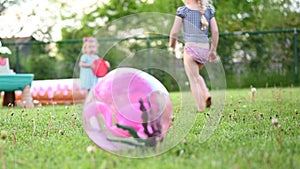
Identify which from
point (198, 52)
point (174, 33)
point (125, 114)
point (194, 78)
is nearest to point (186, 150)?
point (125, 114)

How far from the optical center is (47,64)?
536 inches

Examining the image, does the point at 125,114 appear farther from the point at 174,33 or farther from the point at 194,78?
the point at 194,78

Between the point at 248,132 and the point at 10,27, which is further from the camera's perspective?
the point at 10,27

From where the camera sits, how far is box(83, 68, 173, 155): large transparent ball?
8.71 feet

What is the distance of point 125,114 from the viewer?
8.92 feet

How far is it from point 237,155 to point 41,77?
11.8m

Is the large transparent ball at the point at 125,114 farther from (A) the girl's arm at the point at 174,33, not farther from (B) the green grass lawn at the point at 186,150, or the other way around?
(A) the girl's arm at the point at 174,33

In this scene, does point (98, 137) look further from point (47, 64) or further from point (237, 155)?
point (47, 64)

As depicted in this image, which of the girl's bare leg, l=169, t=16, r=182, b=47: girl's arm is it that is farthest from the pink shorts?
l=169, t=16, r=182, b=47: girl's arm

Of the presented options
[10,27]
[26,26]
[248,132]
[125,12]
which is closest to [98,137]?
[248,132]

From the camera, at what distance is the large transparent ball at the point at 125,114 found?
2.65 meters

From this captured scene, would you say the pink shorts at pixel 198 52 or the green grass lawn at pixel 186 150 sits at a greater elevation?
the pink shorts at pixel 198 52

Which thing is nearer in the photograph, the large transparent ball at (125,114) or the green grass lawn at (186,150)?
the green grass lawn at (186,150)

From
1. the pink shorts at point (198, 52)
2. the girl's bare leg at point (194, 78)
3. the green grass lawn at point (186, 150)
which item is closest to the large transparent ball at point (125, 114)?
the green grass lawn at point (186, 150)
